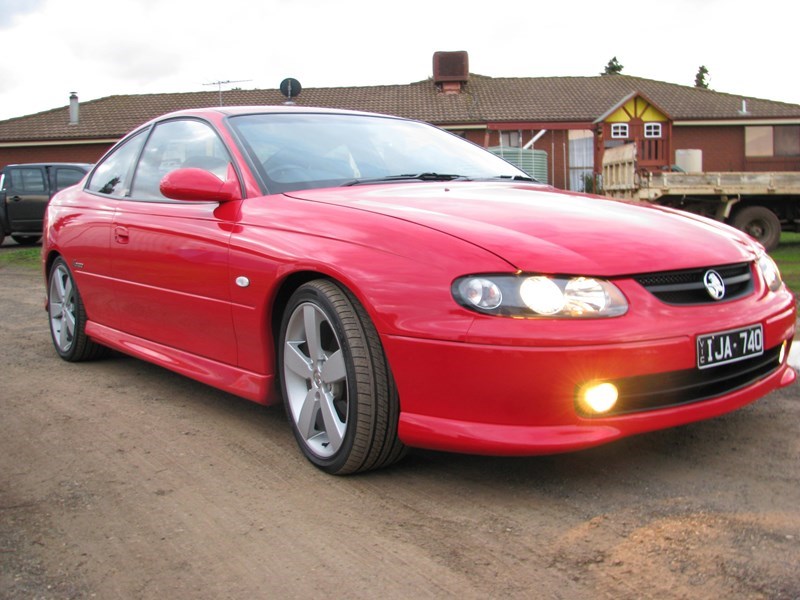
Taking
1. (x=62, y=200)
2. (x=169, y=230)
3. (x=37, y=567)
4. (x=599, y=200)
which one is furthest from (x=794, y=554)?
(x=62, y=200)

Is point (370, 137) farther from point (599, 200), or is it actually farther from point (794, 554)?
point (794, 554)

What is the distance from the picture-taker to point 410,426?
2.95m

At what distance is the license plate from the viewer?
289 cm

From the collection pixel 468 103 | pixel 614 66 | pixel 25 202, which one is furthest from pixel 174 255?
pixel 614 66

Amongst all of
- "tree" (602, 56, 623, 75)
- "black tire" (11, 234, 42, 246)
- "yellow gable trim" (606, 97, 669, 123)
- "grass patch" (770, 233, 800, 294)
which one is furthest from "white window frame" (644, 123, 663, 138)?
"tree" (602, 56, 623, 75)

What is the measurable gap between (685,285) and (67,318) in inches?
154

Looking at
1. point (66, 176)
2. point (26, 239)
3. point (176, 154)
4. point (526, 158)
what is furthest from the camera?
point (26, 239)

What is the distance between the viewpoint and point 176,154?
4.52m

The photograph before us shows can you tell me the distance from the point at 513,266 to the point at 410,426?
63 cm

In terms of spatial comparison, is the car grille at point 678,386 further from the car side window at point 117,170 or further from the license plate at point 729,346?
the car side window at point 117,170

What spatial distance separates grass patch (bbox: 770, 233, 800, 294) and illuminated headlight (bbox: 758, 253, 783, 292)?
4.77 m

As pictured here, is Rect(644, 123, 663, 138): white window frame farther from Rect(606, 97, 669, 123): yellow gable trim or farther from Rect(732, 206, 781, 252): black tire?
Rect(732, 206, 781, 252): black tire

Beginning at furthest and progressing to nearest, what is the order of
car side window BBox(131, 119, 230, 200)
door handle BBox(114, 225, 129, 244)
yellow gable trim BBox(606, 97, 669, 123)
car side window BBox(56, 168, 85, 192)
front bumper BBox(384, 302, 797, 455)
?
yellow gable trim BBox(606, 97, 669, 123)
car side window BBox(56, 168, 85, 192)
door handle BBox(114, 225, 129, 244)
car side window BBox(131, 119, 230, 200)
front bumper BBox(384, 302, 797, 455)

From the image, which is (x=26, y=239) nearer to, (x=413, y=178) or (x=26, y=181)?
(x=26, y=181)
